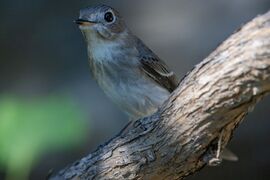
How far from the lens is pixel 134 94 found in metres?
3.95

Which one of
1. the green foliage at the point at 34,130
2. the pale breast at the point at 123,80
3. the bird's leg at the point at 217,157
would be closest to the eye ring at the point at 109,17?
the pale breast at the point at 123,80

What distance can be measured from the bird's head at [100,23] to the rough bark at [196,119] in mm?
923

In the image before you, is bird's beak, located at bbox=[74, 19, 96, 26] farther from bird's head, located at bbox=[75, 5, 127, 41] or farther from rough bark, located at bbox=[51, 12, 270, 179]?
rough bark, located at bbox=[51, 12, 270, 179]

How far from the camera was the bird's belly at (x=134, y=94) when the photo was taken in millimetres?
3918

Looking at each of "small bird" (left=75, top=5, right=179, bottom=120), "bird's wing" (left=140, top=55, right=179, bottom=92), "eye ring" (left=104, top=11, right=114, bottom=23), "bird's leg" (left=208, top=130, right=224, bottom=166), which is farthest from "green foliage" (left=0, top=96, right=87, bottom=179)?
"bird's wing" (left=140, top=55, right=179, bottom=92)

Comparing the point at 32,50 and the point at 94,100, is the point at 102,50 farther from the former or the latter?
the point at 32,50

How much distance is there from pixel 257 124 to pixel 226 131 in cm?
226

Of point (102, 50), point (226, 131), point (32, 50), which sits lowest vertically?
point (226, 131)

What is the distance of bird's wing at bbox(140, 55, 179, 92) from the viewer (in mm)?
4098

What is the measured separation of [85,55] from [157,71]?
54.5 inches

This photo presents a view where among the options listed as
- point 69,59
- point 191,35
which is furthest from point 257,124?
point 69,59

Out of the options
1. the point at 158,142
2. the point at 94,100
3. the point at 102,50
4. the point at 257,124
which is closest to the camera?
the point at 158,142

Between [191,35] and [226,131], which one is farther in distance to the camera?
[191,35]

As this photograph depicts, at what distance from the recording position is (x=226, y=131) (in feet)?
8.66
